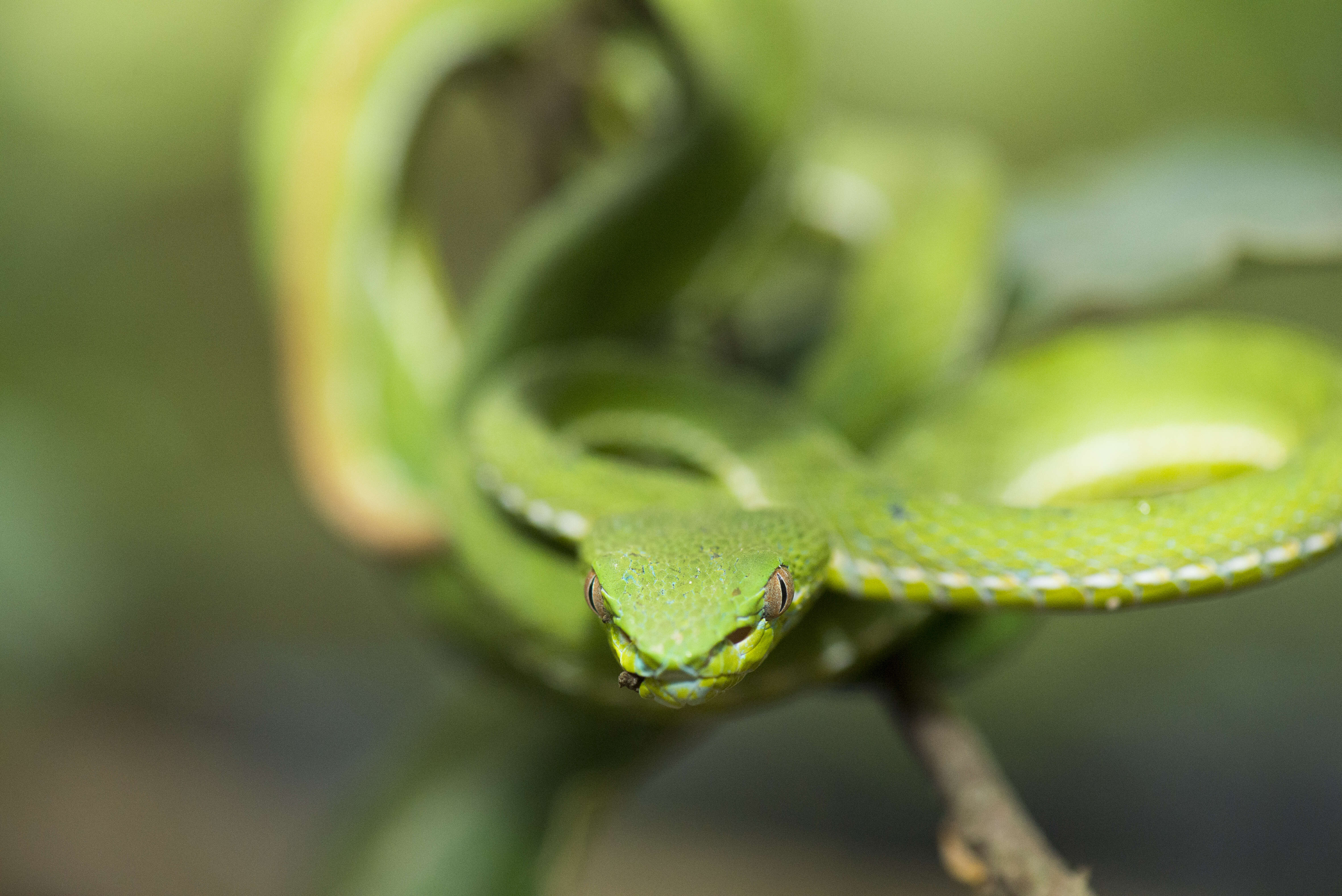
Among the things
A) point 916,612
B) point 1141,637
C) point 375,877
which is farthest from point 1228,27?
point 375,877

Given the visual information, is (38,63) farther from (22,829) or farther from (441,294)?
(22,829)

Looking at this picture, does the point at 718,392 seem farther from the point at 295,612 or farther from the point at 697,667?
the point at 295,612

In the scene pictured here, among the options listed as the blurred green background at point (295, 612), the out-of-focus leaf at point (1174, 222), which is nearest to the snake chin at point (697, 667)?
the out-of-focus leaf at point (1174, 222)

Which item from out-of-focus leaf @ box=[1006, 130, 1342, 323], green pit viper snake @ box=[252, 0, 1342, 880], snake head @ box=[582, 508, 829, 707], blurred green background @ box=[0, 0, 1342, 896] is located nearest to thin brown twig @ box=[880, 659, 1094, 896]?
green pit viper snake @ box=[252, 0, 1342, 880]

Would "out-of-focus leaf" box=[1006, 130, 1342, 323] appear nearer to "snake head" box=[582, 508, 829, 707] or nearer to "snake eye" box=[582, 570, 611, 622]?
"snake head" box=[582, 508, 829, 707]

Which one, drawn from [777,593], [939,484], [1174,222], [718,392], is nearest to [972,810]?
[777,593]

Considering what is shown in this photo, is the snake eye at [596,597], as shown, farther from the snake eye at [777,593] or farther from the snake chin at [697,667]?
the snake eye at [777,593]
